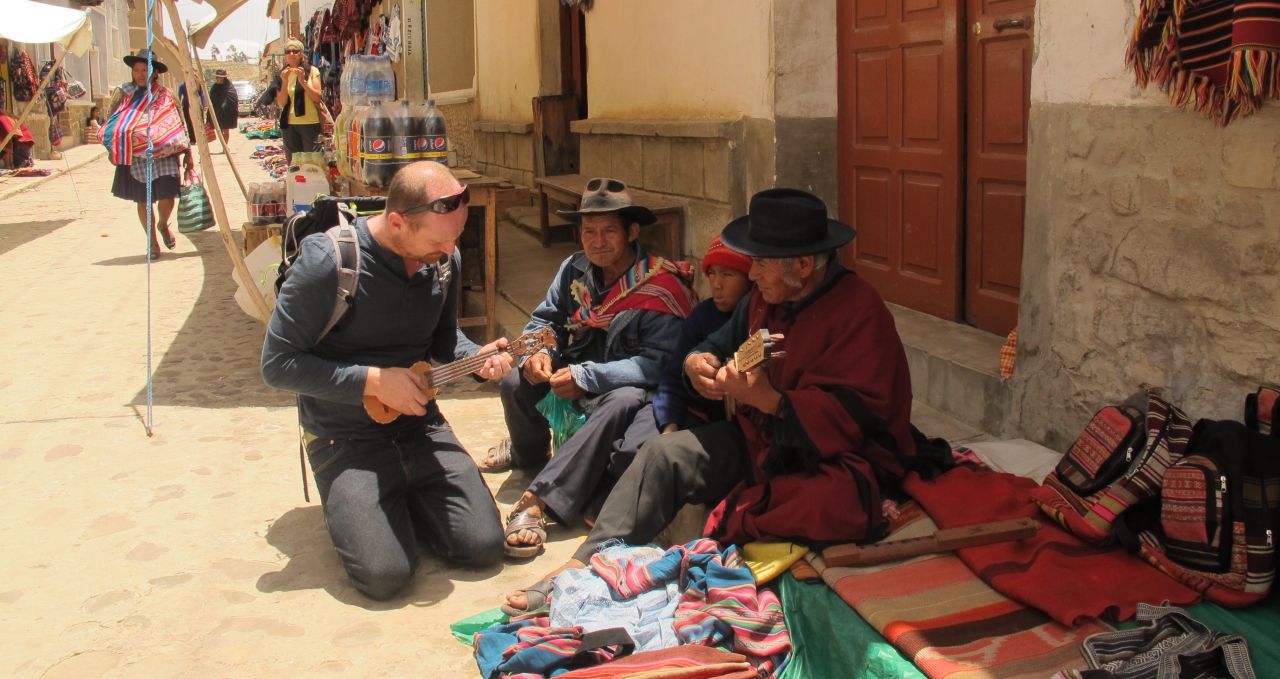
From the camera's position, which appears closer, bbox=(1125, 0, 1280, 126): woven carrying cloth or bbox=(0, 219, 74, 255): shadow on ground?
bbox=(1125, 0, 1280, 126): woven carrying cloth

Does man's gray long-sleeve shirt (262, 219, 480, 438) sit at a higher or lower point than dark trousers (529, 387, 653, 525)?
higher

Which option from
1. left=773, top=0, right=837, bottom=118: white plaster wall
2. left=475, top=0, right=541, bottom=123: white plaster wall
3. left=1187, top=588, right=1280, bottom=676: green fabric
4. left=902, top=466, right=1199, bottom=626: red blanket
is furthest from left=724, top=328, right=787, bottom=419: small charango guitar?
left=475, top=0, right=541, bottom=123: white plaster wall

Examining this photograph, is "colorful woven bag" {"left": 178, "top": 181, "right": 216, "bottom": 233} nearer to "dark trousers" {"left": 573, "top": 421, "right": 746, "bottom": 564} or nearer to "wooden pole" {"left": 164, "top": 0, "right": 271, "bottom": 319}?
"wooden pole" {"left": 164, "top": 0, "right": 271, "bottom": 319}

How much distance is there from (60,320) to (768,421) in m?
6.92

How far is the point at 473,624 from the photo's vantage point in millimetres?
3592

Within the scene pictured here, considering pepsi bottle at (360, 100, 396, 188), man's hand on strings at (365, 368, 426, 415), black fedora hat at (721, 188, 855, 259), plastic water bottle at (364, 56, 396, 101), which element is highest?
plastic water bottle at (364, 56, 396, 101)

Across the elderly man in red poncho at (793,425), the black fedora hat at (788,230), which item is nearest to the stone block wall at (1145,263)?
the elderly man in red poncho at (793,425)

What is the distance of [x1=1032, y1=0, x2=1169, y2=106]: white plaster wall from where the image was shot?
3457 millimetres

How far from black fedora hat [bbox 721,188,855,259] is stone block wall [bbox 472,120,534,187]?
7.24m

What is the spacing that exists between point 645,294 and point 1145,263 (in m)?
1.87

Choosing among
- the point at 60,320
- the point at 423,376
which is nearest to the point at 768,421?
the point at 423,376

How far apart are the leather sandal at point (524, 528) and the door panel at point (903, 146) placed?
7.09ft

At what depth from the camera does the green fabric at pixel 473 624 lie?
140 inches

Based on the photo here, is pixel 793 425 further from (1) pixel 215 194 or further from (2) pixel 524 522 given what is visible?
(1) pixel 215 194
